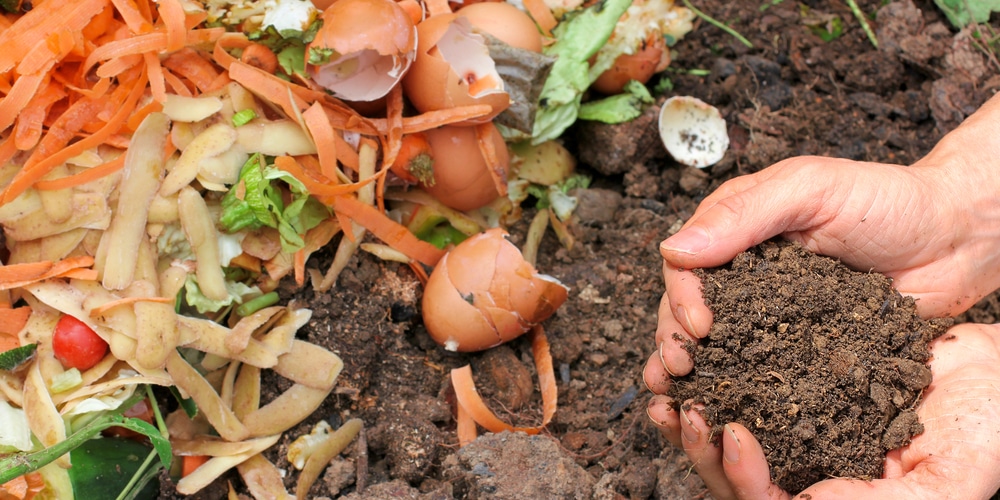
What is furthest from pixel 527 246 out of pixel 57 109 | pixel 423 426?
pixel 57 109

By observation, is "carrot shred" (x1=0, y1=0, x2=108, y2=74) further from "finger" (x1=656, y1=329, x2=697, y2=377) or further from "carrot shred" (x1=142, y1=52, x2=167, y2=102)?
"finger" (x1=656, y1=329, x2=697, y2=377)

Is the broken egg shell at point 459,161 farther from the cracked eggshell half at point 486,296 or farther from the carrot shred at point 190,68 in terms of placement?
the carrot shred at point 190,68

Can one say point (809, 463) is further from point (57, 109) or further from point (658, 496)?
point (57, 109)

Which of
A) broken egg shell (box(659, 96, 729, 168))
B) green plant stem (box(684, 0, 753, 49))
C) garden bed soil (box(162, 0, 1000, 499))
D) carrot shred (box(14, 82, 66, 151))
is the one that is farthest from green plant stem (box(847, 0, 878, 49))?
carrot shred (box(14, 82, 66, 151))

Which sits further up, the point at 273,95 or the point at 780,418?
the point at 273,95

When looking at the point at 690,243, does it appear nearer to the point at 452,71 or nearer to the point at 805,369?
the point at 805,369
